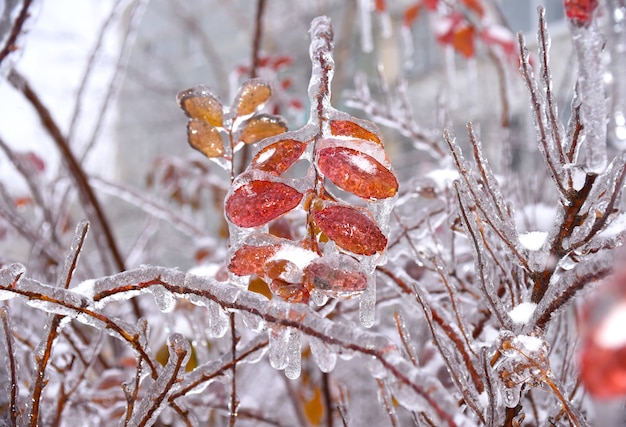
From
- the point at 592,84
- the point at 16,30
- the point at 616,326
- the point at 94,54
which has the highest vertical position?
the point at 94,54

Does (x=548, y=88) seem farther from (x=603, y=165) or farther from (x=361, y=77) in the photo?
(x=361, y=77)

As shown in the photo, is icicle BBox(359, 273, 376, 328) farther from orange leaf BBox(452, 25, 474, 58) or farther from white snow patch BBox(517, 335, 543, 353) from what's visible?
orange leaf BBox(452, 25, 474, 58)

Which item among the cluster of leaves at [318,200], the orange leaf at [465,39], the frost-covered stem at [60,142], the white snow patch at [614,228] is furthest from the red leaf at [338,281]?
the orange leaf at [465,39]

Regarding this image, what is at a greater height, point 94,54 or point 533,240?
point 94,54

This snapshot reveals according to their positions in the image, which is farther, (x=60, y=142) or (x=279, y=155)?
(x=60, y=142)

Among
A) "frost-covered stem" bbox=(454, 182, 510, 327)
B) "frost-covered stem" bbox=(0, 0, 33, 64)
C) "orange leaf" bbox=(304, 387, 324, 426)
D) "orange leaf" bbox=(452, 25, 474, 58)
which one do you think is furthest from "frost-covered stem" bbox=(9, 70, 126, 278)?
"orange leaf" bbox=(452, 25, 474, 58)

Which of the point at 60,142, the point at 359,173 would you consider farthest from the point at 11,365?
the point at 60,142

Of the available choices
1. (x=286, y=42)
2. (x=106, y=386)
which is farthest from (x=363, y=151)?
(x=286, y=42)

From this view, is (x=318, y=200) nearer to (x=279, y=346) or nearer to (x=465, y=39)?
(x=279, y=346)

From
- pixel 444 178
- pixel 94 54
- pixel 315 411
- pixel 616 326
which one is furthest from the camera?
pixel 315 411

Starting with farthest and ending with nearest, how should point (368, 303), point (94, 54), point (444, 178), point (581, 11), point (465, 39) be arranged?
point (465, 39), point (94, 54), point (444, 178), point (368, 303), point (581, 11)
